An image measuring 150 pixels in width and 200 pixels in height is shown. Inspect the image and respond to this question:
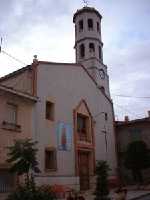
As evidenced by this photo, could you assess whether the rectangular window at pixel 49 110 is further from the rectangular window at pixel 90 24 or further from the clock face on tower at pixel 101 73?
the rectangular window at pixel 90 24

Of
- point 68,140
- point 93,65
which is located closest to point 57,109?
point 68,140

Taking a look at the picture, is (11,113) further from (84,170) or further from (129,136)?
(129,136)

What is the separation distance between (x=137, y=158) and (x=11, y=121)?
13.5 meters

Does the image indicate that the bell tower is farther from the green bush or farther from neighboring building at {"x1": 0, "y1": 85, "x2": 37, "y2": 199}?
the green bush

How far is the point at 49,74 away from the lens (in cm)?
2616

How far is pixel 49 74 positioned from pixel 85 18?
89.2 ft

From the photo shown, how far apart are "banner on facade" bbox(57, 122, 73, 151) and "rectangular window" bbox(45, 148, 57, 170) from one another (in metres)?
0.77

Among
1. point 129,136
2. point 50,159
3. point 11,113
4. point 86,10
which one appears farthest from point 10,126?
point 86,10

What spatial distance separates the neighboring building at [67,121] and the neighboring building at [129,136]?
1.86 meters

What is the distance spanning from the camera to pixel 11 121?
21.5 m

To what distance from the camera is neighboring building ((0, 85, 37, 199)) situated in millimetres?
20125

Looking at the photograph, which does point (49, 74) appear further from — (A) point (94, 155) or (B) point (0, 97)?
(A) point (94, 155)

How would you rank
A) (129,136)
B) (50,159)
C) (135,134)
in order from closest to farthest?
(50,159), (135,134), (129,136)

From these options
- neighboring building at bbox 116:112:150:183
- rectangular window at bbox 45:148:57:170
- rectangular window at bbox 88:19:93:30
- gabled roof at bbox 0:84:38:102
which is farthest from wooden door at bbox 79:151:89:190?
rectangular window at bbox 88:19:93:30
